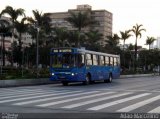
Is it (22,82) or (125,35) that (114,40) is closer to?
(125,35)

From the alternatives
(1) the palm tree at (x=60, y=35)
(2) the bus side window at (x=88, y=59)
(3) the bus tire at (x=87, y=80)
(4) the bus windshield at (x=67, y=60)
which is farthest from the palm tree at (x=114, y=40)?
(4) the bus windshield at (x=67, y=60)

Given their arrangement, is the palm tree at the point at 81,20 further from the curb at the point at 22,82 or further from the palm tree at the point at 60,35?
the curb at the point at 22,82

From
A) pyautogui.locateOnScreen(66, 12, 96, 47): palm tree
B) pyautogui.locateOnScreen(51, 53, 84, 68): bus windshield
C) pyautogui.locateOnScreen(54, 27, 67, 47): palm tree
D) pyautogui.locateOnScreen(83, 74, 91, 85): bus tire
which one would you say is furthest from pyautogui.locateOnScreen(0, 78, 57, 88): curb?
pyautogui.locateOnScreen(54, 27, 67, 47): palm tree

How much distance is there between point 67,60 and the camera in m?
31.6

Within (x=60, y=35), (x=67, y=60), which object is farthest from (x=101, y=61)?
(x=60, y=35)

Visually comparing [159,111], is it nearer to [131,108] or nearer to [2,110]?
[131,108]

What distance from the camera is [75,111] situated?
13328mm

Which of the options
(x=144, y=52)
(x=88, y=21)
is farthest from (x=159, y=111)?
(x=144, y=52)

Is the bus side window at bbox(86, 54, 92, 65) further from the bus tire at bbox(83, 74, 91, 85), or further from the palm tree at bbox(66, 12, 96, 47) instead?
the palm tree at bbox(66, 12, 96, 47)

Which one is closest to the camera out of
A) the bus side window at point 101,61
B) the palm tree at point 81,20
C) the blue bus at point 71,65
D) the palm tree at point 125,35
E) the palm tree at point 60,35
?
the blue bus at point 71,65

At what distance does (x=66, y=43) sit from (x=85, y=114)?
235ft

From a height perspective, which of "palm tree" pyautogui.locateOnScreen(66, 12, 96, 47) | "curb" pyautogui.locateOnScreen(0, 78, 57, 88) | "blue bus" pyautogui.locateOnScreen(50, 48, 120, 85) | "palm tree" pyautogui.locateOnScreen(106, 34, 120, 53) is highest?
"palm tree" pyautogui.locateOnScreen(66, 12, 96, 47)

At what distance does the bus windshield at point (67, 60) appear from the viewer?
31.4 metres

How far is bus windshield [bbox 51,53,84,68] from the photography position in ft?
103
